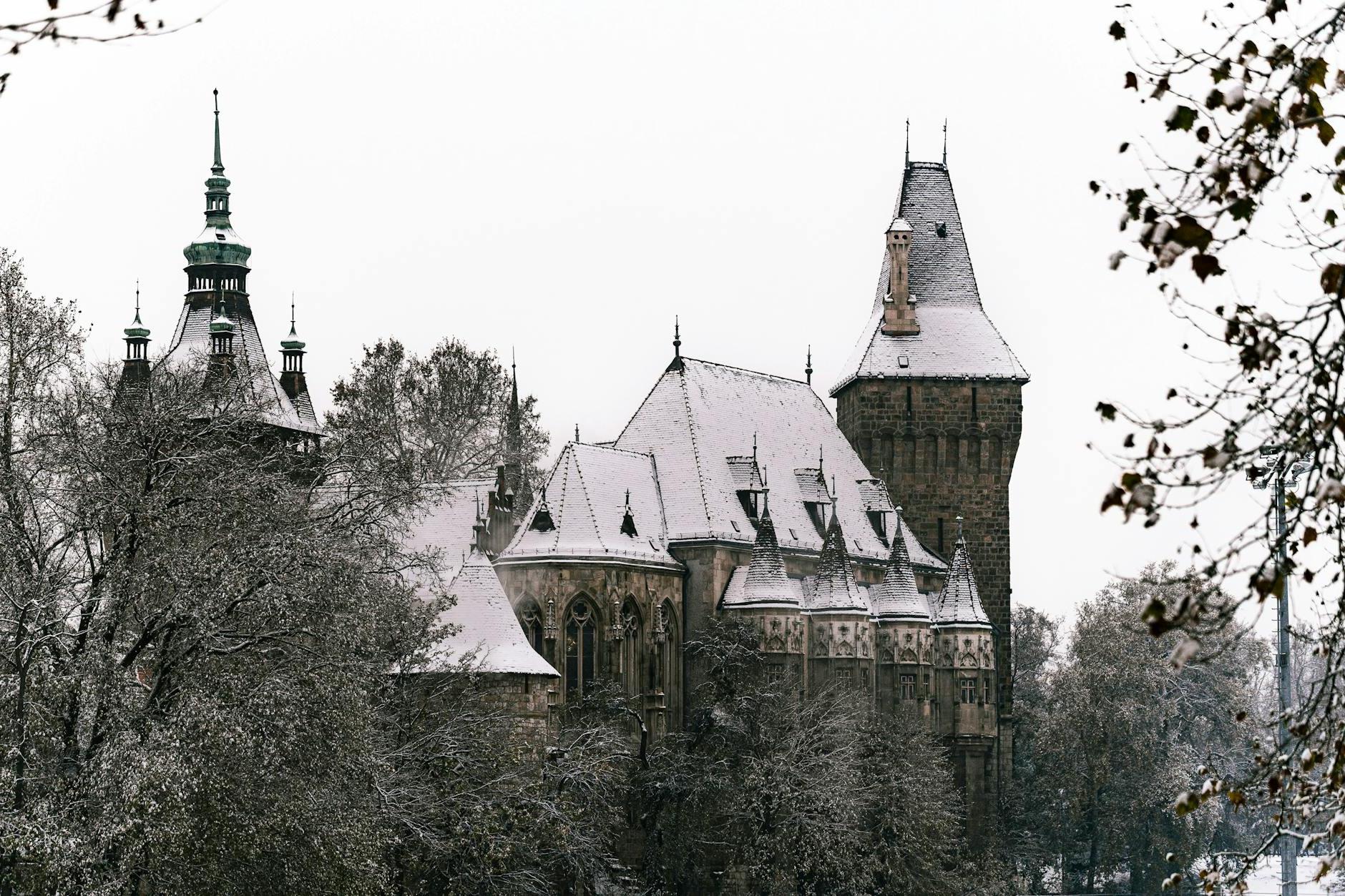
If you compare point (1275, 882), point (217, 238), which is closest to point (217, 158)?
point (217, 238)

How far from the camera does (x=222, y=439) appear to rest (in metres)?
30.6

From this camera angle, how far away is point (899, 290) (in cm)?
7038

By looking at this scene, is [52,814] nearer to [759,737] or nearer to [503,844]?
[503,844]

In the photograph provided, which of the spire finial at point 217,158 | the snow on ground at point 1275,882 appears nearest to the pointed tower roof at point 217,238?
the spire finial at point 217,158

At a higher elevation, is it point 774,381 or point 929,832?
point 774,381

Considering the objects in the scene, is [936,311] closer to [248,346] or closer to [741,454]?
[741,454]

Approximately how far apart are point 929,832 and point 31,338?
104 feet

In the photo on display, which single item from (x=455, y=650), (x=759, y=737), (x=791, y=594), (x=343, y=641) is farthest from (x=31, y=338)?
(x=791, y=594)

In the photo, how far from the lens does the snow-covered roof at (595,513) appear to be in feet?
185

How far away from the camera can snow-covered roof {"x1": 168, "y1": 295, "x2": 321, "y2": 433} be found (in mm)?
56812

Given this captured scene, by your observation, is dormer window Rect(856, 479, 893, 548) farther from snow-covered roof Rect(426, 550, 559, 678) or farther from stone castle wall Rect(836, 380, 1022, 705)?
snow-covered roof Rect(426, 550, 559, 678)

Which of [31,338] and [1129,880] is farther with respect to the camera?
[1129,880]

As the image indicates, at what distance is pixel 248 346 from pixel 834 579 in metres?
17.3

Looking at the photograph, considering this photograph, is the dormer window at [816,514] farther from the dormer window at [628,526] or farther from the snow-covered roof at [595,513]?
the dormer window at [628,526]
